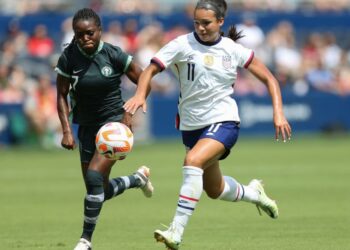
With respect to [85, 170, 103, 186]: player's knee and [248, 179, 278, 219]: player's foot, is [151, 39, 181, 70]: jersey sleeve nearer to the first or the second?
[85, 170, 103, 186]: player's knee

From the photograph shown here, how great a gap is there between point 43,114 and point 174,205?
33.1 feet

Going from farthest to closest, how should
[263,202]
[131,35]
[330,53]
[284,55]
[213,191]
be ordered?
[330,53] → [284,55] → [131,35] → [263,202] → [213,191]

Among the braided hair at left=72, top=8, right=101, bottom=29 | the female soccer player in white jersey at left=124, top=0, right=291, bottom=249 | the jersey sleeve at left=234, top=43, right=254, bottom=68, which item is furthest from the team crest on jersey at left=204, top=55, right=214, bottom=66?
the braided hair at left=72, top=8, right=101, bottom=29

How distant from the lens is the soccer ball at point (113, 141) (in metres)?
9.47

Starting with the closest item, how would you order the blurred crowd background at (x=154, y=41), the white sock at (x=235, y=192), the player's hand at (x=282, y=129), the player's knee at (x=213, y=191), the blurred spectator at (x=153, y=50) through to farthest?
the player's hand at (x=282, y=129) → the player's knee at (x=213, y=191) → the white sock at (x=235, y=192) → the blurred crowd background at (x=154, y=41) → the blurred spectator at (x=153, y=50)

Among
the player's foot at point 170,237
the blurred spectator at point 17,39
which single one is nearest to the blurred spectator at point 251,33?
the blurred spectator at point 17,39

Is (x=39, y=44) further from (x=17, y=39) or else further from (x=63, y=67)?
(x=63, y=67)

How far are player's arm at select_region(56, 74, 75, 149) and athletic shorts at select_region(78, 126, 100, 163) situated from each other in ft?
0.99

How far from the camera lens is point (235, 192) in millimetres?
10523

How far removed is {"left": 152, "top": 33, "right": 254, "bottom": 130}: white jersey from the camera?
30.9ft

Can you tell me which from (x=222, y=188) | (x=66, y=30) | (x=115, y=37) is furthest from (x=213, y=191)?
(x=66, y=30)

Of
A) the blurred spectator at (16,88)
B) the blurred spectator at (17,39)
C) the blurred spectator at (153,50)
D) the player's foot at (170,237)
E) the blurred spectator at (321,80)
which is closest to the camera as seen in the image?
the player's foot at (170,237)

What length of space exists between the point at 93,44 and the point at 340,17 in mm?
20386

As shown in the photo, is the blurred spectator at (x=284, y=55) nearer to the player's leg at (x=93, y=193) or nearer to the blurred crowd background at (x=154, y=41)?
the blurred crowd background at (x=154, y=41)
